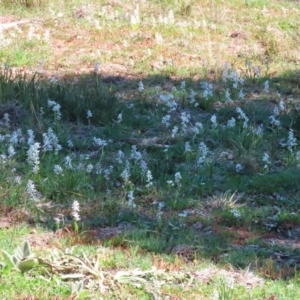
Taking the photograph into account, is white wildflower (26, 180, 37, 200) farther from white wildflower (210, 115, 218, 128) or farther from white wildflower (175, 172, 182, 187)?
white wildflower (210, 115, 218, 128)

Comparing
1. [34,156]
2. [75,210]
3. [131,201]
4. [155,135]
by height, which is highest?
[34,156]

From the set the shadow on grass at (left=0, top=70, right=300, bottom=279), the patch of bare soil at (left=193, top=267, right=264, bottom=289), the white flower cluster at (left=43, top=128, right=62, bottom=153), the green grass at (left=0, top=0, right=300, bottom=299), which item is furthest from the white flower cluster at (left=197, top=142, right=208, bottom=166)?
the patch of bare soil at (left=193, top=267, right=264, bottom=289)

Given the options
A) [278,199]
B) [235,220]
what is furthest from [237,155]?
[235,220]

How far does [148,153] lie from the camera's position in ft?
25.5

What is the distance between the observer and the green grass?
5012 mm

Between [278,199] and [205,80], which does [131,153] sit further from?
[205,80]

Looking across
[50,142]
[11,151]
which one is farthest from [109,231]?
[50,142]

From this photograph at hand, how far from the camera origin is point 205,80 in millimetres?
10391

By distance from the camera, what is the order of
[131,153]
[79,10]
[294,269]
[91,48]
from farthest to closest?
[79,10]
[91,48]
[131,153]
[294,269]

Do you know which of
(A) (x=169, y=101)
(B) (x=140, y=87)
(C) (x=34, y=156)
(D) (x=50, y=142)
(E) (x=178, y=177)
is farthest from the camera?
(B) (x=140, y=87)

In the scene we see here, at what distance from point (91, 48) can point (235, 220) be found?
5.93 m

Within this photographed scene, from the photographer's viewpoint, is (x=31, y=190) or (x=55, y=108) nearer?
(x=31, y=190)

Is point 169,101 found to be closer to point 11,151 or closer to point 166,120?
point 166,120

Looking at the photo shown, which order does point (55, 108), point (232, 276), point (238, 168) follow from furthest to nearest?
point (55, 108)
point (238, 168)
point (232, 276)
